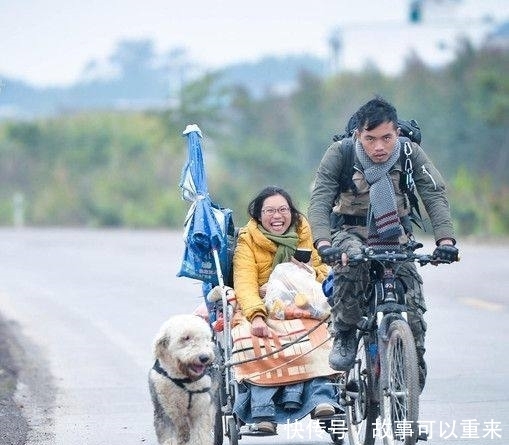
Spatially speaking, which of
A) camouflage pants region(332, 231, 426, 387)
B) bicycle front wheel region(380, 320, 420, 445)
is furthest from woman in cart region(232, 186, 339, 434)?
bicycle front wheel region(380, 320, 420, 445)

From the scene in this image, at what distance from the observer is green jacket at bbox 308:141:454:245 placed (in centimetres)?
880

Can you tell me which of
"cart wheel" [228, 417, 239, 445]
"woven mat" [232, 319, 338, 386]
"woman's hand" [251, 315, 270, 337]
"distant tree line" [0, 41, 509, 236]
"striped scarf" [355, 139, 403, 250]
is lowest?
"cart wheel" [228, 417, 239, 445]

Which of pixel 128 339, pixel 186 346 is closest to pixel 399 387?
pixel 186 346

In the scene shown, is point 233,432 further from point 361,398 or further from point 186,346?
point 186,346

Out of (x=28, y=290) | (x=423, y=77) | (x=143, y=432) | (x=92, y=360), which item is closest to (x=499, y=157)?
(x=423, y=77)

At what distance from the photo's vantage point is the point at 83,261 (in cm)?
2892

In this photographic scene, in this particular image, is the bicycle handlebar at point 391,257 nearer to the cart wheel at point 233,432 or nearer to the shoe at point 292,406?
the shoe at point 292,406

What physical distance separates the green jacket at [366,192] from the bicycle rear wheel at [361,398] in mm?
723

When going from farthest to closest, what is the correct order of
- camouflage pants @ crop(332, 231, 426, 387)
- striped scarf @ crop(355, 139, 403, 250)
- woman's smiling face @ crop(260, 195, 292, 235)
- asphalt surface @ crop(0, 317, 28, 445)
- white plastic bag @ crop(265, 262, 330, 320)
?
asphalt surface @ crop(0, 317, 28, 445), woman's smiling face @ crop(260, 195, 292, 235), white plastic bag @ crop(265, 262, 330, 320), camouflage pants @ crop(332, 231, 426, 387), striped scarf @ crop(355, 139, 403, 250)

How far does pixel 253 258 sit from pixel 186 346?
4.01 ft

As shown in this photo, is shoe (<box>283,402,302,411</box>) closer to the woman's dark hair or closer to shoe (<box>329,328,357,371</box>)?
shoe (<box>329,328,357,371</box>)

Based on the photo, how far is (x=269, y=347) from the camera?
9.28 meters

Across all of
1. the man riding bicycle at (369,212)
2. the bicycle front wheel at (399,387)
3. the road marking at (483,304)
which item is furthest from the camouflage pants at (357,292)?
the road marking at (483,304)

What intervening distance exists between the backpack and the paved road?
1.65 metres
